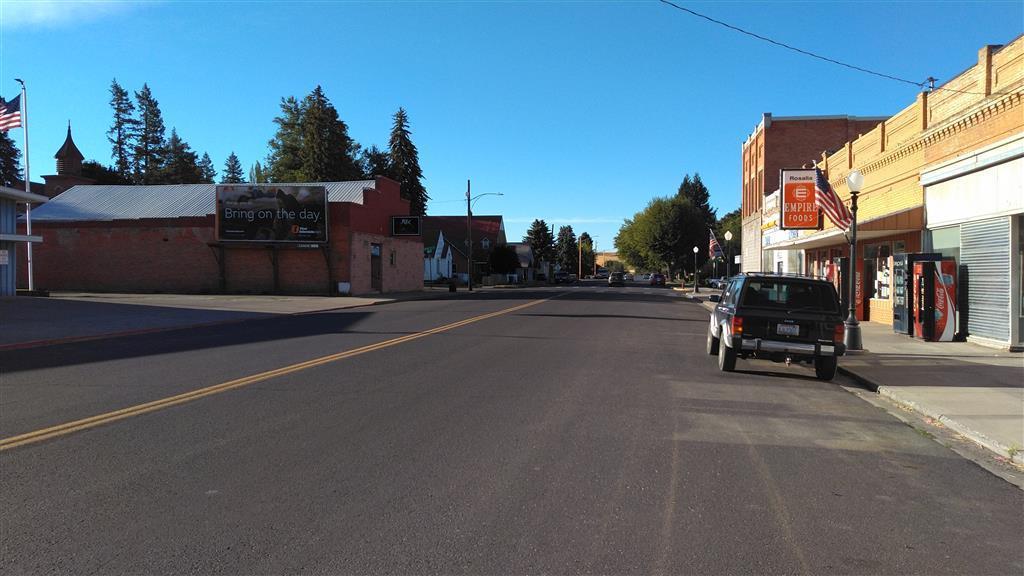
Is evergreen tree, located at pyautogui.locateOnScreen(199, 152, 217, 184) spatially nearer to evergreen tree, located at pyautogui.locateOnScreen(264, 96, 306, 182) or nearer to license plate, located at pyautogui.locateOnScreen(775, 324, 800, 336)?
evergreen tree, located at pyautogui.locateOnScreen(264, 96, 306, 182)

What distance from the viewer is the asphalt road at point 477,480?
13.0 feet

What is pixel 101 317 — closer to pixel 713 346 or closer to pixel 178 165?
pixel 713 346

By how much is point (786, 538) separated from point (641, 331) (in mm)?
14733

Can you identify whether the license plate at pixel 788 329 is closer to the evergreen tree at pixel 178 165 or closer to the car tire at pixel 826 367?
the car tire at pixel 826 367

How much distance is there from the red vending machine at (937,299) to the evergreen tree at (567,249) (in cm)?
12076

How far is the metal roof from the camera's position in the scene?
4597 centimetres

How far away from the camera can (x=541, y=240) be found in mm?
116375

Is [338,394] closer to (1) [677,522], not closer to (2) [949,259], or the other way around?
(1) [677,522]

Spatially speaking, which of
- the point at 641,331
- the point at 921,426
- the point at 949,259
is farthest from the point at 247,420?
the point at 949,259

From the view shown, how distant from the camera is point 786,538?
4262 millimetres

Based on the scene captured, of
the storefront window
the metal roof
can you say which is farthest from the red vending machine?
the metal roof

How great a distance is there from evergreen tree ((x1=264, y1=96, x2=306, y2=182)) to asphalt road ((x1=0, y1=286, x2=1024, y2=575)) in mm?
75711

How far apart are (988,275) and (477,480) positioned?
48.3ft

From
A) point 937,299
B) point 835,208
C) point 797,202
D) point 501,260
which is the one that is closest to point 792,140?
point 797,202
